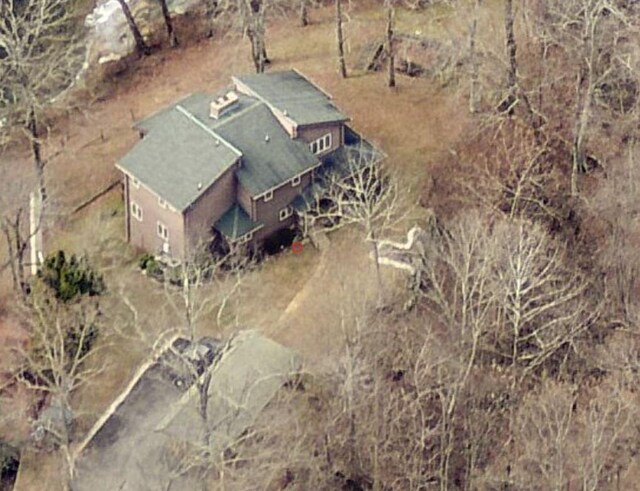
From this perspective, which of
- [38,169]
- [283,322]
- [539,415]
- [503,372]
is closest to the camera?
[539,415]

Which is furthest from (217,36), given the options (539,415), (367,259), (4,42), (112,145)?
(539,415)

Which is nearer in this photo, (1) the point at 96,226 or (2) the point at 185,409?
(2) the point at 185,409

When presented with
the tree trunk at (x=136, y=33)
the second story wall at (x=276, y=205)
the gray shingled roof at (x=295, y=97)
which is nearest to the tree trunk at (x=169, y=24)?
the tree trunk at (x=136, y=33)

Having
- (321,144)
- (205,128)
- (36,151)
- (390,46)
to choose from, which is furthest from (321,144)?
(36,151)

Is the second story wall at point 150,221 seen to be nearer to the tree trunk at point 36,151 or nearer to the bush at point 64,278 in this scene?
the tree trunk at point 36,151

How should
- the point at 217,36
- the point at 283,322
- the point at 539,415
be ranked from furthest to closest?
the point at 217,36, the point at 283,322, the point at 539,415

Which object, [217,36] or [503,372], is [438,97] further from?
[503,372]
